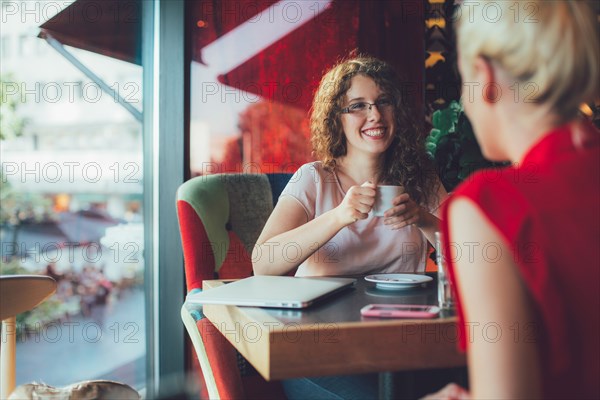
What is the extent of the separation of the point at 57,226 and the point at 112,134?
1.44 ft

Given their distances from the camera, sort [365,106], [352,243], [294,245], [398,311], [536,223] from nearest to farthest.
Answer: [536,223] < [398,311] < [294,245] < [352,243] < [365,106]

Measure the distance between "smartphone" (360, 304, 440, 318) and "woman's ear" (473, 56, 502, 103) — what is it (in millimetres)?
432

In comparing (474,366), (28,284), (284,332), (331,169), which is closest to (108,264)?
(331,169)

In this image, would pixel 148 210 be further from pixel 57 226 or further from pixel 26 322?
pixel 26 322

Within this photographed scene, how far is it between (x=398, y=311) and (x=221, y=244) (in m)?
0.99

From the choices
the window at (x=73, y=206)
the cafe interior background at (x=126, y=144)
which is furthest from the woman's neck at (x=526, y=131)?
the window at (x=73, y=206)

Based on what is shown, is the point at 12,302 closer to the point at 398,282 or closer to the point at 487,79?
the point at 398,282

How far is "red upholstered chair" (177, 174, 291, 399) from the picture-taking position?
152 centimetres

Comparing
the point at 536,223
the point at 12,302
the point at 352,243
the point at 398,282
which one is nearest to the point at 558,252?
the point at 536,223

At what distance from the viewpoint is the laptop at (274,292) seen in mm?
1166

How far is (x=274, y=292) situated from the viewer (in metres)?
1.25

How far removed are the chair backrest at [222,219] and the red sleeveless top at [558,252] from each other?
1294 millimetres

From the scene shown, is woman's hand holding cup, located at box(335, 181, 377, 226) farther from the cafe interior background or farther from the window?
the window

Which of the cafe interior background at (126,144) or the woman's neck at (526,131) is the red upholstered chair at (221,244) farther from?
the woman's neck at (526,131)
